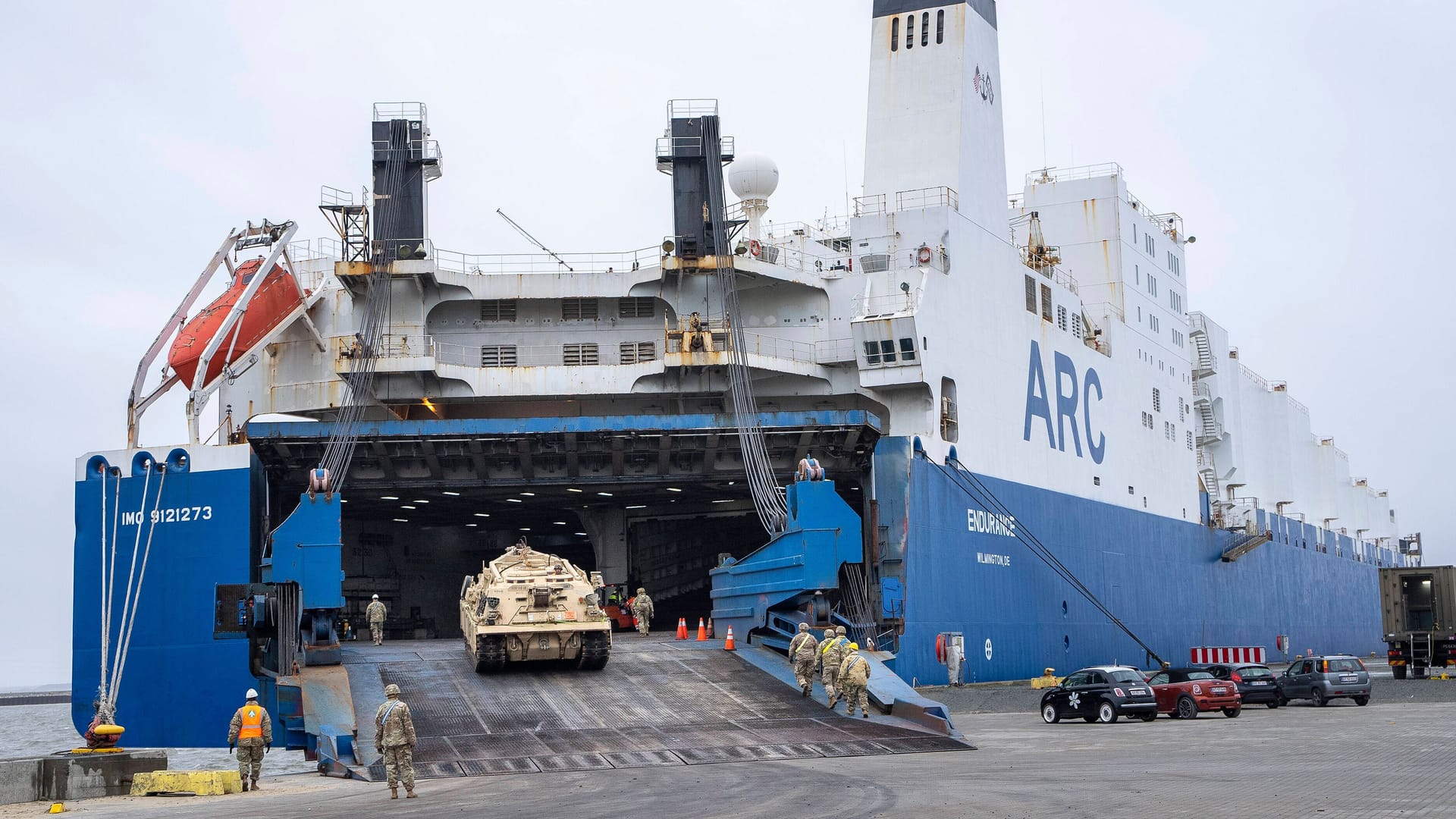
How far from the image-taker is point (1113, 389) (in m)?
46.6

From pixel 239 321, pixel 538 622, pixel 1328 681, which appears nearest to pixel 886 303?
pixel 1328 681

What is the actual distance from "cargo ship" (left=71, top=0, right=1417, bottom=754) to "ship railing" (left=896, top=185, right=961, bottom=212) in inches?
2.8

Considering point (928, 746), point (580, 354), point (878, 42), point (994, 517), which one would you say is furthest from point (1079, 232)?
point (928, 746)

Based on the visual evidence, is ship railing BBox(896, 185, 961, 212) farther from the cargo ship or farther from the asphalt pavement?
the asphalt pavement

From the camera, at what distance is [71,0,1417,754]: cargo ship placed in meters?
29.4

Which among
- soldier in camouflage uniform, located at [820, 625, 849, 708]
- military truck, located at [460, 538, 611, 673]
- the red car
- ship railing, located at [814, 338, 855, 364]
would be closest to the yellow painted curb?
military truck, located at [460, 538, 611, 673]

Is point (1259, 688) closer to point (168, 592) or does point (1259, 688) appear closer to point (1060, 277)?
point (1060, 277)

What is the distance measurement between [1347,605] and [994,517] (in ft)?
144

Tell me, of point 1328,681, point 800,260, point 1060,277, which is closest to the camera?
point 1328,681

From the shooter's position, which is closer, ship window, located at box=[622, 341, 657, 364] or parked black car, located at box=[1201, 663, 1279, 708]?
parked black car, located at box=[1201, 663, 1279, 708]

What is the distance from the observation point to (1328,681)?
29297 millimetres

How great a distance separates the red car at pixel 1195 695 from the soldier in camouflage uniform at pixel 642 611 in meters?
12.3

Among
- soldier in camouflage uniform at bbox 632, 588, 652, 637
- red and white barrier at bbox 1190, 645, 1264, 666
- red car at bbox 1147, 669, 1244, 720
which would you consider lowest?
red and white barrier at bbox 1190, 645, 1264, 666

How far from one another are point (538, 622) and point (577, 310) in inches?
467
